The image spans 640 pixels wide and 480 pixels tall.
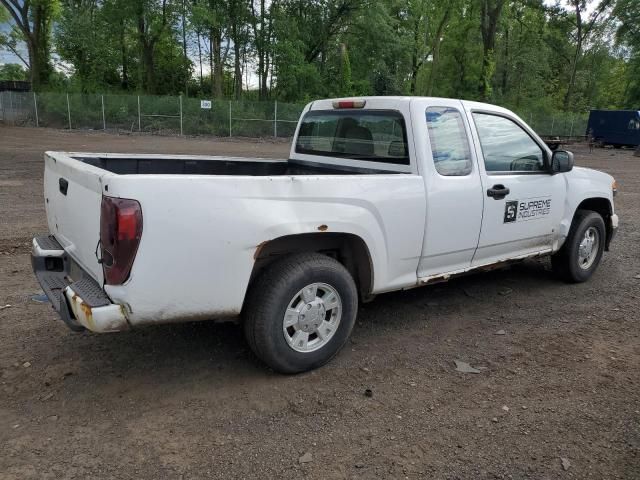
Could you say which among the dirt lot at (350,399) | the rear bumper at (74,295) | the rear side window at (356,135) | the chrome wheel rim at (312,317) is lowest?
the dirt lot at (350,399)

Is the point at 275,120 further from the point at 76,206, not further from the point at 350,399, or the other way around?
the point at 350,399

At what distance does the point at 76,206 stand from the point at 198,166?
160 cm

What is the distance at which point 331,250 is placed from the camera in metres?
3.95

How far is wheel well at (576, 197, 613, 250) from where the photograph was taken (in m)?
5.88

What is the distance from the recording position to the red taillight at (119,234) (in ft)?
9.32

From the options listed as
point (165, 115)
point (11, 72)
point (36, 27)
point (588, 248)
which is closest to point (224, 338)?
point (588, 248)

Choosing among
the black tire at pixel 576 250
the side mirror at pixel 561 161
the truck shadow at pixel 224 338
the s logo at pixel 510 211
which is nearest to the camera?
the truck shadow at pixel 224 338

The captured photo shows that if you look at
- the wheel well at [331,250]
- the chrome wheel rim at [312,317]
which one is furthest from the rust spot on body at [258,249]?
the chrome wheel rim at [312,317]

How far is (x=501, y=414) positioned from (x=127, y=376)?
2.41m

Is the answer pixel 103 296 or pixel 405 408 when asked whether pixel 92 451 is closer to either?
pixel 103 296

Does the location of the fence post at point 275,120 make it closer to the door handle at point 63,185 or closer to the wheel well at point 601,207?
the wheel well at point 601,207

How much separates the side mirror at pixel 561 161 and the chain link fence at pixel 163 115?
85.3ft

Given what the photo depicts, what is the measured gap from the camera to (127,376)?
3.62m

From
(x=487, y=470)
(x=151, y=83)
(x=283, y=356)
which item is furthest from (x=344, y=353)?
(x=151, y=83)
